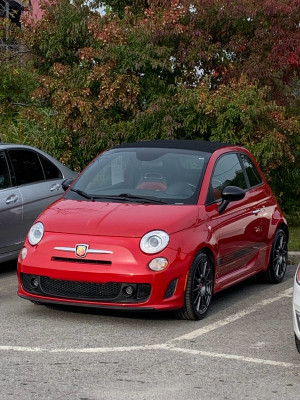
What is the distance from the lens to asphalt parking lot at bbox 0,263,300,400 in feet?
20.9

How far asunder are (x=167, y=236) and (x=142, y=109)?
23.1ft

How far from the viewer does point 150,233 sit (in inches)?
329

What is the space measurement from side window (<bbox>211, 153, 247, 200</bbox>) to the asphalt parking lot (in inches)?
45.7

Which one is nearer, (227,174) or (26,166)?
(227,174)

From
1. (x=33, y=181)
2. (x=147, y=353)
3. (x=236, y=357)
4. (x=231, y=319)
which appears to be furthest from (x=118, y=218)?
(x=33, y=181)

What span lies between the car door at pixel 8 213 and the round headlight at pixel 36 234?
195 centimetres

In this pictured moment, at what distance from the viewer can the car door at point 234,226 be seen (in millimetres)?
9125

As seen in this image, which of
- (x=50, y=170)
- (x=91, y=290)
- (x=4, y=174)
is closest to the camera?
(x=91, y=290)

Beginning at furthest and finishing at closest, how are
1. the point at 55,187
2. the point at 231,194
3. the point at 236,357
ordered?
the point at 55,187, the point at 231,194, the point at 236,357

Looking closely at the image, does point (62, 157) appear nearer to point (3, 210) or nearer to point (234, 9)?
point (234, 9)

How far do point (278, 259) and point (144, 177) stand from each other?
2.18 m

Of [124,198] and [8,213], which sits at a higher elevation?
[124,198]

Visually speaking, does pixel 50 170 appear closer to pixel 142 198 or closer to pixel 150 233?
pixel 142 198

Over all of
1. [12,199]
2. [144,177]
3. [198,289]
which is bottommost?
[198,289]
